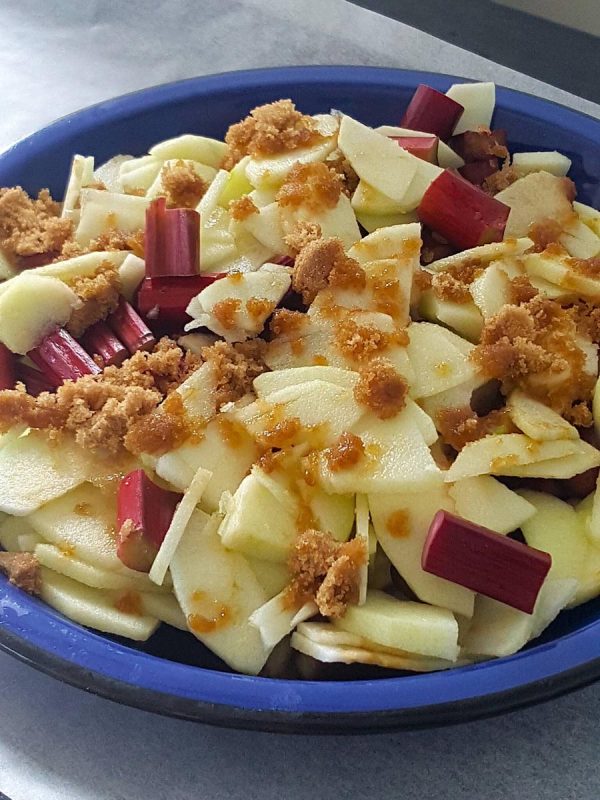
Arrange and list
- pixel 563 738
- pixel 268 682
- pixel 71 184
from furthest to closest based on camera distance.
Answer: pixel 71 184 → pixel 563 738 → pixel 268 682

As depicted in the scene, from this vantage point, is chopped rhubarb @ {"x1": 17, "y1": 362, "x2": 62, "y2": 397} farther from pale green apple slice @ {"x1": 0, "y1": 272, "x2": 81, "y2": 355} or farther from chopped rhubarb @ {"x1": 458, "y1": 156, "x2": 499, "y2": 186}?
chopped rhubarb @ {"x1": 458, "y1": 156, "x2": 499, "y2": 186}

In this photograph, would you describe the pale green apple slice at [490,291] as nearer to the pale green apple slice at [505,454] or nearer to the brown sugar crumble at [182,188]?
the pale green apple slice at [505,454]

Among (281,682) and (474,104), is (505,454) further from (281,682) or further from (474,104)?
(474,104)

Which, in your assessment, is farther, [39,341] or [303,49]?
[303,49]

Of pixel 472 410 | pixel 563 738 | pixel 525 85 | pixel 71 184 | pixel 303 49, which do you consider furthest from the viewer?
pixel 303 49

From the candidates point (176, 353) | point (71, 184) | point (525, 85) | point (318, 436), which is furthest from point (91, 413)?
point (525, 85)

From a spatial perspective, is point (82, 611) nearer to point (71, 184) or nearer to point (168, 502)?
point (168, 502)
